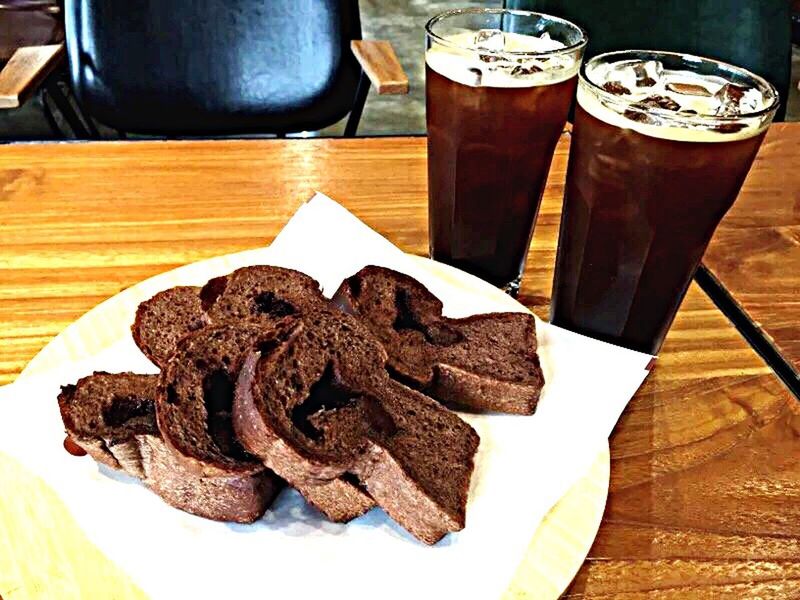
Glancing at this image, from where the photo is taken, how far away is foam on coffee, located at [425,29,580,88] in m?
0.89

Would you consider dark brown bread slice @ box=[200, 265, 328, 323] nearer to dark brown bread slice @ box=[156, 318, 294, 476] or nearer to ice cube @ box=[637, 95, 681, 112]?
dark brown bread slice @ box=[156, 318, 294, 476]

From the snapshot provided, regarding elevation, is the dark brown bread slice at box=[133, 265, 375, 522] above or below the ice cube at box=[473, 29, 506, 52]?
below

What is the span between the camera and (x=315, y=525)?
711 millimetres

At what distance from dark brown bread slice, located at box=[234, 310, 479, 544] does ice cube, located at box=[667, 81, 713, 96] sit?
424 millimetres

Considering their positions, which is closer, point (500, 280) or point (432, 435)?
point (432, 435)

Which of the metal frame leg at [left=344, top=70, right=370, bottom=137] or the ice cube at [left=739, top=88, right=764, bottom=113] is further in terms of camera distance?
the metal frame leg at [left=344, top=70, right=370, bottom=137]

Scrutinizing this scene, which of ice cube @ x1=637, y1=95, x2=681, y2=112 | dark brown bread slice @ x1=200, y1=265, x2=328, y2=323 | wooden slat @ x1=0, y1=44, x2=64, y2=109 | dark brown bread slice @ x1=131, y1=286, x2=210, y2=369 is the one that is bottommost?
wooden slat @ x1=0, y1=44, x2=64, y2=109

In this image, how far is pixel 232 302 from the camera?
872 millimetres

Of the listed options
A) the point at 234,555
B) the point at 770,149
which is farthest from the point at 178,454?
the point at 770,149

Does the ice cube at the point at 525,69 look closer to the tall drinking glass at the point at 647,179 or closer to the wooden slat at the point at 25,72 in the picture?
the tall drinking glass at the point at 647,179

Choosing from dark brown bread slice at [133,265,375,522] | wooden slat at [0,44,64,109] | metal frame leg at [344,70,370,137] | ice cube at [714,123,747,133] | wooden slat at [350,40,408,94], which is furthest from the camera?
metal frame leg at [344,70,370,137]

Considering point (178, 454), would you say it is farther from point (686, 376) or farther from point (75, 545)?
point (686, 376)

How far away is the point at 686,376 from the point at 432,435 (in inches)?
14.5

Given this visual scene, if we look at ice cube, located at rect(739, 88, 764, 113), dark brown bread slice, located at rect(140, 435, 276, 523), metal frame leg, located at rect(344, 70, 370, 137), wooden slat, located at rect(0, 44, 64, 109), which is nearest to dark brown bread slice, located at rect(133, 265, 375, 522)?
dark brown bread slice, located at rect(140, 435, 276, 523)
